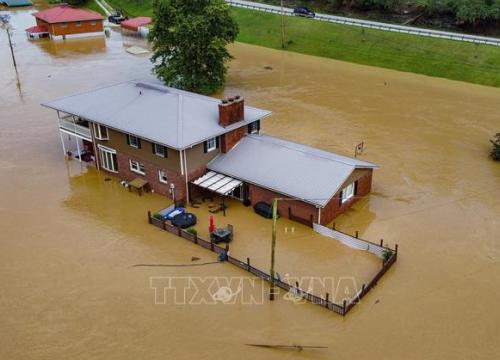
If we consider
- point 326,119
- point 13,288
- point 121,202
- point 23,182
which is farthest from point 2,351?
point 326,119

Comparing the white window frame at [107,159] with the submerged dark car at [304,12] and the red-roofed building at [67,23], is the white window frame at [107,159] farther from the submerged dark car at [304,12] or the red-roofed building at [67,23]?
the red-roofed building at [67,23]

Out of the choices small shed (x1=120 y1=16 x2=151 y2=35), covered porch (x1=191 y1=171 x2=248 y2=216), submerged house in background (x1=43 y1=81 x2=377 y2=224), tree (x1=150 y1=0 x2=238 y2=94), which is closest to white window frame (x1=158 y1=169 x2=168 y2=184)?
submerged house in background (x1=43 y1=81 x2=377 y2=224)

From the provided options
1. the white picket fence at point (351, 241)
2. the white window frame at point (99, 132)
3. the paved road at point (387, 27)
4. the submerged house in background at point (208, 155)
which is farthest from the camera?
the paved road at point (387, 27)

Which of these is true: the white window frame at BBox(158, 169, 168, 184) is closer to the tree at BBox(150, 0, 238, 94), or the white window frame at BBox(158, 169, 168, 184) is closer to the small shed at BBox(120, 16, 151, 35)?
the tree at BBox(150, 0, 238, 94)

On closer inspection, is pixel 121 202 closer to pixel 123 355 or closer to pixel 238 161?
pixel 238 161

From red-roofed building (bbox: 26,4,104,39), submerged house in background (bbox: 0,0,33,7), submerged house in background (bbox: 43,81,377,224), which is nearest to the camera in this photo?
submerged house in background (bbox: 43,81,377,224)

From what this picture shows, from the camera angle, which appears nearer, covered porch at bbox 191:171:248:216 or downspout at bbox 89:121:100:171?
covered porch at bbox 191:171:248:216

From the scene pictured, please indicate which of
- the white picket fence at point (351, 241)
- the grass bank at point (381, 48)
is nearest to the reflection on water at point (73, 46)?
the grass bank at point (381, 48)
